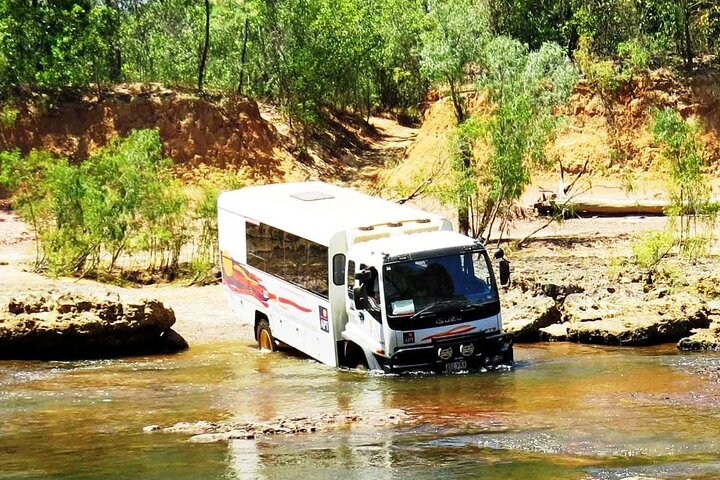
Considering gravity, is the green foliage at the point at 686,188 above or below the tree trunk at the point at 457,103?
below

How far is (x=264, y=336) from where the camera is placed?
23.7m

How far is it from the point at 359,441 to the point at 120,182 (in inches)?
699

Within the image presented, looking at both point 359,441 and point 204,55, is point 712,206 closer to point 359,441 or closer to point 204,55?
point 359,441

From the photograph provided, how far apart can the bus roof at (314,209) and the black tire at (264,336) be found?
191cm

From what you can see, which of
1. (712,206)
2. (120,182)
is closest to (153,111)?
(120,182)

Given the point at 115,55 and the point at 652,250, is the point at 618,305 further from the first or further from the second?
the point at 115,55

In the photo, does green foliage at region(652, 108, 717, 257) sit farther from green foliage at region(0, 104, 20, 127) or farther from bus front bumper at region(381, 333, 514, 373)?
green foliage at region(0, 104, 20, 127)

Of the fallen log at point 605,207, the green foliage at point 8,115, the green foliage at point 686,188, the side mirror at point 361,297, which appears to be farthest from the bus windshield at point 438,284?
the green foliage at point 8,115

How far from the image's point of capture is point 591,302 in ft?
84.5

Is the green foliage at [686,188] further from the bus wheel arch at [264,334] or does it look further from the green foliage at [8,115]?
the green foliage at [8,115]

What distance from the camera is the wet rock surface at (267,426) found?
49.4 ft

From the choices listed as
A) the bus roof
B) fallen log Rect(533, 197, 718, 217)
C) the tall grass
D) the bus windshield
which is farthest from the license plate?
fallen log Rect(533, 197, 718, 217)

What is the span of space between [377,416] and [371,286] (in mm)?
3602

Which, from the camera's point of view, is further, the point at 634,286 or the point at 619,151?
the point at 619,151
